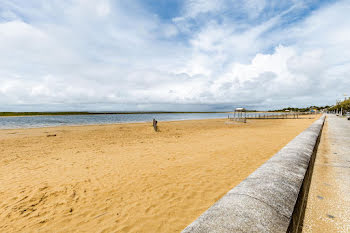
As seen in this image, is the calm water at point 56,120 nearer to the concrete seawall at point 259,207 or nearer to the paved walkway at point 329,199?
the concrete seawall at point 259,207

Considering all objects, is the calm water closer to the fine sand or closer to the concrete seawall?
the fine sand

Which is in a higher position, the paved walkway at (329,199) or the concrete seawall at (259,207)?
the concrete seawall at (259,207)

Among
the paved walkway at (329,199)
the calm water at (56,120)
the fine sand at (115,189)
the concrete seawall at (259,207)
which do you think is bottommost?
the calm water at (56,120)

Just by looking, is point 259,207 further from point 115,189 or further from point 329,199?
point 115,189

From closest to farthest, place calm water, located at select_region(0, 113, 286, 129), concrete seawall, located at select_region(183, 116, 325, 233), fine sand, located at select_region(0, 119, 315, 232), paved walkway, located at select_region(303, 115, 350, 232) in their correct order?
1. concrete seawall, located at select_region(183, 116, 325, 233)
2. paved walkway, located at select_region(303, 115, 350, 232)
3. fine sand, located at select_region(0, 119, 315, 232)
4. calm water, located at select_region(0, 113, 286, 129)

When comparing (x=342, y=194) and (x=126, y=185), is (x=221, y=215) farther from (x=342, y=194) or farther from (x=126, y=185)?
(x=126, y=185)

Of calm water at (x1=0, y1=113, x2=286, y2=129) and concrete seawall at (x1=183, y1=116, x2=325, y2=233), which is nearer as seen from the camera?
concrete seawall at (x1=183, y1=116, x2=325, y2=233)

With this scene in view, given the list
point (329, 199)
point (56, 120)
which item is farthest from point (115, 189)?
point (56, 120)

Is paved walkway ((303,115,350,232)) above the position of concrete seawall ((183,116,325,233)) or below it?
below

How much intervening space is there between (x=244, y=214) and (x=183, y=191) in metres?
3.03

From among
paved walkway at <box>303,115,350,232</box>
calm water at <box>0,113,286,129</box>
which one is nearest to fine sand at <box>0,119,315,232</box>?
paved walkway at <box>303,115,350,232</box>

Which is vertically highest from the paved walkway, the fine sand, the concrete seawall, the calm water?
the concrete seawall

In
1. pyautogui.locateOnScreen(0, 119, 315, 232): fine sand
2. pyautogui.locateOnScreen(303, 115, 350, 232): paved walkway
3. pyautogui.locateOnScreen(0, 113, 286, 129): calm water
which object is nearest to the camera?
pyautogui.locateOnScreen(303, 115, 350, 232): paved walkway

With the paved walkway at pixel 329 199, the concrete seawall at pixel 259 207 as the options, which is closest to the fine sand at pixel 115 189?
the concrete seawall at pixel 259 207
